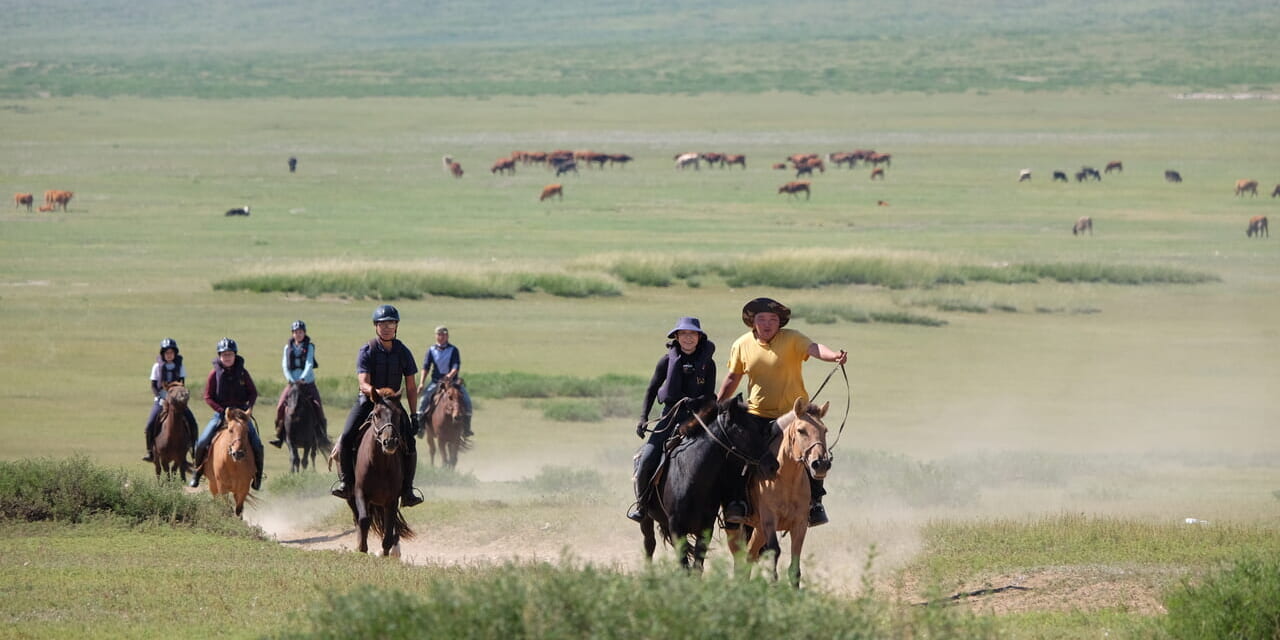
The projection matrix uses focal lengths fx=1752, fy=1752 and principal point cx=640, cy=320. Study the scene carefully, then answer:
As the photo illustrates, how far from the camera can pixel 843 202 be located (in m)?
68.9

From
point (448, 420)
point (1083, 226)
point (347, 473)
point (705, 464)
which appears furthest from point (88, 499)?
point (1083, 226)

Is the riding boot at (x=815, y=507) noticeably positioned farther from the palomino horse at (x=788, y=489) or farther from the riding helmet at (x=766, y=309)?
the riding helmet at (x=766, y=309)

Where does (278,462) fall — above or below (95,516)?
below

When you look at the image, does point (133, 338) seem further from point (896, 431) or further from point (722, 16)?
point (722, 16)

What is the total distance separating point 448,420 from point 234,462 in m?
5.46

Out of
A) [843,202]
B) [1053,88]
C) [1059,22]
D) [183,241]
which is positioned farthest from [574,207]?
[1059,22]

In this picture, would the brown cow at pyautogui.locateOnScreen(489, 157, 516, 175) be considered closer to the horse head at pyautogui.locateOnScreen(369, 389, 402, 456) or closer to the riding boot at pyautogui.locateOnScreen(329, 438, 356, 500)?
the riding boot at pyautogui.locateOnScreen(329, 438, 356, 500)

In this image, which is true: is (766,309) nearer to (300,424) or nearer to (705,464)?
(705,464)

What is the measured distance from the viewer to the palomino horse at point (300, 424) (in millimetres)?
20312

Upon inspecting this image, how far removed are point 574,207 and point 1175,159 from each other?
33.6 metres

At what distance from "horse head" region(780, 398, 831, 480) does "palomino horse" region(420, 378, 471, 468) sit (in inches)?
432

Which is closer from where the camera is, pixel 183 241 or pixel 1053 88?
pixel 183 241

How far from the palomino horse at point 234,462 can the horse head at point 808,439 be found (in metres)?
6.97

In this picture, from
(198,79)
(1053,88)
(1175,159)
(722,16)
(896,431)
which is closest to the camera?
(896,431)
